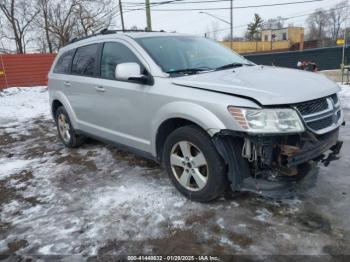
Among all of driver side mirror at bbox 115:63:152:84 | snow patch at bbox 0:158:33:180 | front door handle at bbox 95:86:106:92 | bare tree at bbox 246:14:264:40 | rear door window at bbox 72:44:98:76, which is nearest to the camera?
driver side mirror at bbox 115:63:152:84

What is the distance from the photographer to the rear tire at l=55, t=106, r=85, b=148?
562 cm

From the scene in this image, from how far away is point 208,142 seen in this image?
3.12 metres

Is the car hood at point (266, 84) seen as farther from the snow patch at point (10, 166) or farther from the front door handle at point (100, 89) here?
the snow patch at point (10, 166)

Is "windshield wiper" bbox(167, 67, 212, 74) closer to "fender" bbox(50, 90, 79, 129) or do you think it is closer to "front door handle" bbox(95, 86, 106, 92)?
"front door handle" bbox(95, 86, 106, 92)

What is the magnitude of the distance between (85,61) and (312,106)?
330cm

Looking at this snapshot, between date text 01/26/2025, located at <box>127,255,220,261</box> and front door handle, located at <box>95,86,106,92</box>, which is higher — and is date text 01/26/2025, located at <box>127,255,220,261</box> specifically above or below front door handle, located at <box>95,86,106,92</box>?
below

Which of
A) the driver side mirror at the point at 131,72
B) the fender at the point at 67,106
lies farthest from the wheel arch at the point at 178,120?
the fender at the point at 67,106

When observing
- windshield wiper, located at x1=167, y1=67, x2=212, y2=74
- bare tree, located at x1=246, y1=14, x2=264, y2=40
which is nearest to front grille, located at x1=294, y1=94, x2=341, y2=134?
windshield wiper, located at x1=167, y1=67, x2=212, y2=74

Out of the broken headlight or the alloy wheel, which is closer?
the broken headlight

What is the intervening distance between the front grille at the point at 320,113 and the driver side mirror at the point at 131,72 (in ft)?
Result: 5.35

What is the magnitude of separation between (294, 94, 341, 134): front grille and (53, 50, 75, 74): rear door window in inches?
151

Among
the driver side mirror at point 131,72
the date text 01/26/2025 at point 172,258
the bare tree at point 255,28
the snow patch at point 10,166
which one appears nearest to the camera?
the date text 01/26/2025 at point 172,258

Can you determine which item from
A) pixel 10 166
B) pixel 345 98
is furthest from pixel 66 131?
pixel 345 98

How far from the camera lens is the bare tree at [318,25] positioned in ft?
247
